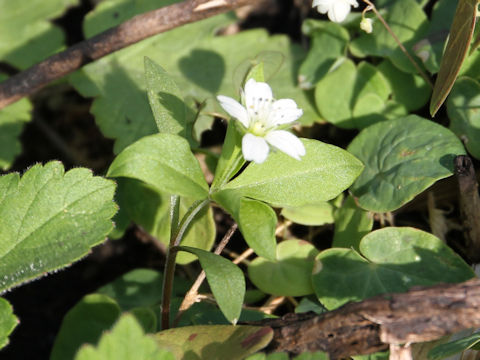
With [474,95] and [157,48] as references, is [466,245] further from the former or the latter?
[157,48]

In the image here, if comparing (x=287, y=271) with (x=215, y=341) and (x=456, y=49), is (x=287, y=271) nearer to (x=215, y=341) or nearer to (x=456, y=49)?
(x=215, y=341)

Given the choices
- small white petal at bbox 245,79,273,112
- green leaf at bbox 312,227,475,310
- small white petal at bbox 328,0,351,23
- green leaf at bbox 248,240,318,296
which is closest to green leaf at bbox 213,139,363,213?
small white petal at bbox 245,79,273,112

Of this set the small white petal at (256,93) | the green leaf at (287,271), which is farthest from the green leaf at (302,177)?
the green leaf at (287,271)

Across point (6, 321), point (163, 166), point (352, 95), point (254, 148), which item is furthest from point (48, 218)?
point (352, 95)

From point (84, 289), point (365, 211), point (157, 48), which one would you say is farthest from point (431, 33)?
point (84, 289)

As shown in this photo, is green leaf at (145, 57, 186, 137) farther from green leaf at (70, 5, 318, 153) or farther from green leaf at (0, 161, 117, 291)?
green leaf at (70, 5, 318, 153)

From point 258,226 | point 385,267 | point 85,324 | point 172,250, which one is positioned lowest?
point 85,324
